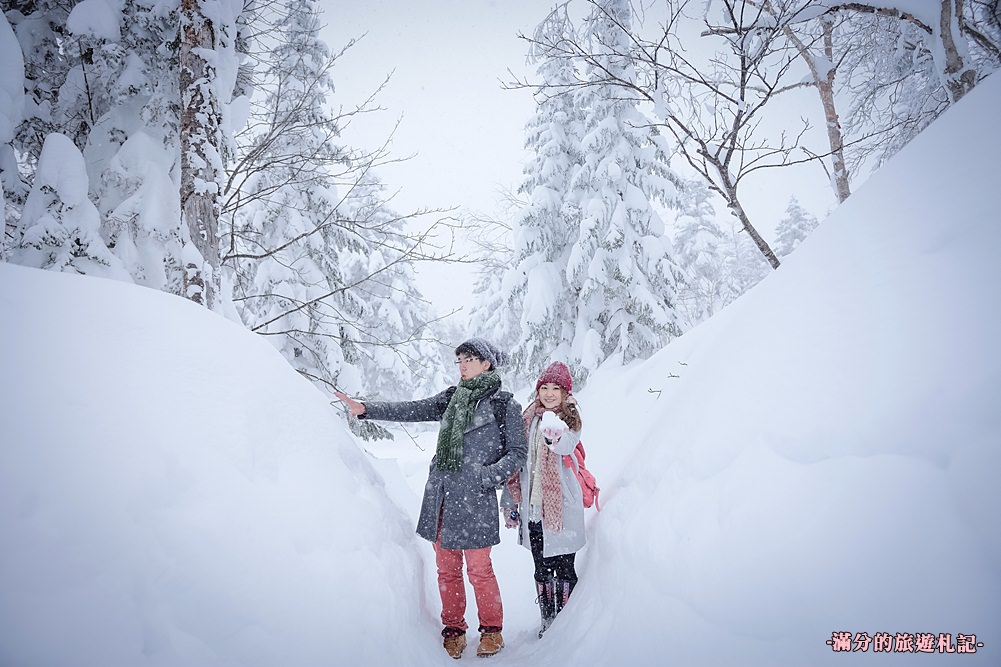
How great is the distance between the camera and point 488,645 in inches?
111

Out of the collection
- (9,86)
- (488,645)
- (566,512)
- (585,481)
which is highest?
(9,86)

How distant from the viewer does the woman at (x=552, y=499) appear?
9.84 feet

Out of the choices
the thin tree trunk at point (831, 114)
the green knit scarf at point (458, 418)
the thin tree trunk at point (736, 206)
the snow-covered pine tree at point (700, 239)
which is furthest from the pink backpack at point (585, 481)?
the snow-covered pine tree at point (700, 239)

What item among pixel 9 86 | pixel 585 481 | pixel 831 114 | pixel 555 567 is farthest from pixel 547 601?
pixel 831 114

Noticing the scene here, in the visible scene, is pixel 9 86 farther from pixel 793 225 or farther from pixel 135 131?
pixel 793 225

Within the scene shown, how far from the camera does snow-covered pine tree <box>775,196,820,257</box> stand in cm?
2720

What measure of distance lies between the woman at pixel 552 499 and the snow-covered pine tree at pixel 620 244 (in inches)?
292

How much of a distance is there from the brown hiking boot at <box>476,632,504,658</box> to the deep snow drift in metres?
0.07

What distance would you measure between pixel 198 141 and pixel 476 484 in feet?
13.8

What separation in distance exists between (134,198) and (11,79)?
1129 millimetres

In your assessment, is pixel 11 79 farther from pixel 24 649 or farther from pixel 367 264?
pixel 367 264

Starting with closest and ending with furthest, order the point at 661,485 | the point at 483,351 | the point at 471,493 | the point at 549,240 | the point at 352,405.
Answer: the point at 661,485, the point at 471,493, the point at 483,351, the point at 352,405, the point at 549,240

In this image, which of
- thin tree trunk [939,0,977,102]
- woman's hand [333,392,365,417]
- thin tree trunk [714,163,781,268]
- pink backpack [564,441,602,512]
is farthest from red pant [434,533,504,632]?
thin tree trunk [939,0,977,102]

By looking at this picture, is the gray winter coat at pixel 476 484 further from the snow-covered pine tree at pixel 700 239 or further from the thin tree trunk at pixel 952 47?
the snow-covered pine tree at pixel 700 239
